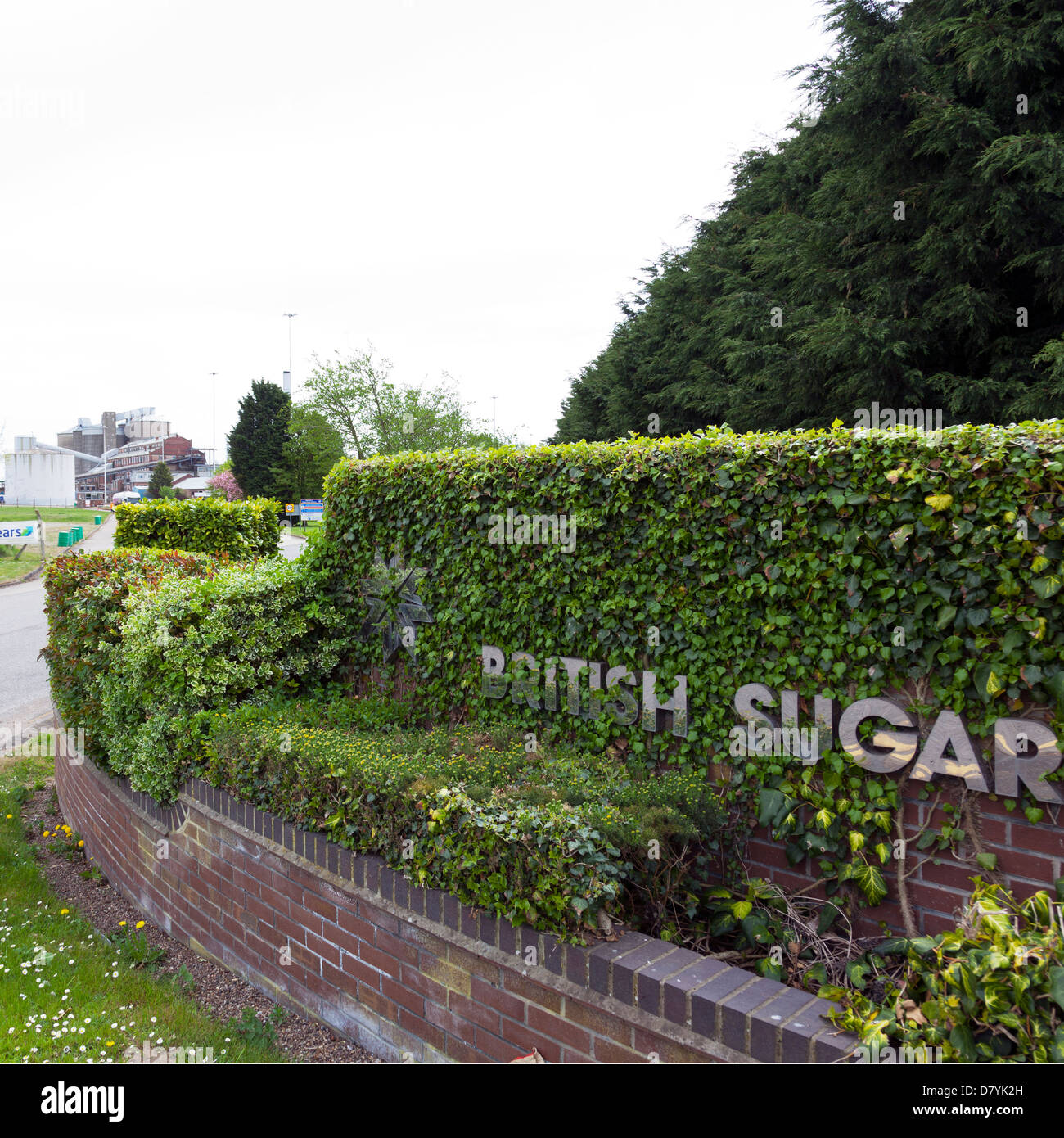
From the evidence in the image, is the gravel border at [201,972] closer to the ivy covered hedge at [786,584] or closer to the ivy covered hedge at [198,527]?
the ivy covered hedge at [786,584]

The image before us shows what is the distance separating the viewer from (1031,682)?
9.12 ft

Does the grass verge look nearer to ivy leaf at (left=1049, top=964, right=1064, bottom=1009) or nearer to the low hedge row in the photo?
the low hedge row

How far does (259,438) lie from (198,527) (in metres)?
51.5

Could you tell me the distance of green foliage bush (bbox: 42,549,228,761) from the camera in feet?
19.1

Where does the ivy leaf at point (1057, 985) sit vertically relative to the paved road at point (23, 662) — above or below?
above

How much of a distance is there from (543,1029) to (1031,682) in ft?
6.81

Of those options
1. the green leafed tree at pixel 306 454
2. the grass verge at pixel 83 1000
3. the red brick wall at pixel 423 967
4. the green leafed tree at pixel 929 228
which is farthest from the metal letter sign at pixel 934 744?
the green leafed tree at pixel 306 454

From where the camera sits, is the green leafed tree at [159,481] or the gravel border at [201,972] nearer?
the gravel border at [201,972]

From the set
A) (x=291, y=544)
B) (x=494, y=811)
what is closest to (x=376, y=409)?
(x=291, y=544)

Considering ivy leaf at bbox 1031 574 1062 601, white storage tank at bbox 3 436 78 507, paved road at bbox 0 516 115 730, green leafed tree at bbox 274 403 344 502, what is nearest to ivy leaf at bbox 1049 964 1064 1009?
ivy leaf at bbox 1031 574 1062 601

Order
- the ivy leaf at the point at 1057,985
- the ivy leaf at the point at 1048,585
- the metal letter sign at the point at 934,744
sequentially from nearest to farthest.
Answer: the ivy leaf at the point at 1057,985 < the ivy leaf at the point at 1048,585 < the metal letter sign at the point at 934,744

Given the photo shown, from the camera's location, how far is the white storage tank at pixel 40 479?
6644cm

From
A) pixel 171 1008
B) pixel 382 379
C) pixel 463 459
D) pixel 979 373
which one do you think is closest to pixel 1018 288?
pixel 979 373

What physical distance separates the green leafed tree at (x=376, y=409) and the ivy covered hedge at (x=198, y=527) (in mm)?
29003
